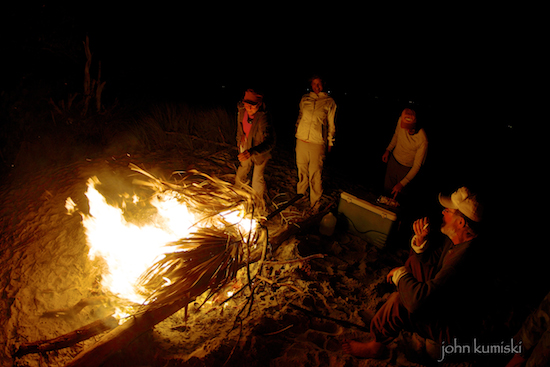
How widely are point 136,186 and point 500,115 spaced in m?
16.0

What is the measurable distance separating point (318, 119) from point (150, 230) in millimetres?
2790

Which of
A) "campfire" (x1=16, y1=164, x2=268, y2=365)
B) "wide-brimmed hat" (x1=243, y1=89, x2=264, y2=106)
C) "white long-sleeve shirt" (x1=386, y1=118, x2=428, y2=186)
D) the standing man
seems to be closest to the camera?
"campfire" (x1=16, y1=164, x2=268, y2=365)

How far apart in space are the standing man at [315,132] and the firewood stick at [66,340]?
3212mm

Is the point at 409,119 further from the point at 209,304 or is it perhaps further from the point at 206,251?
the point at 209,304

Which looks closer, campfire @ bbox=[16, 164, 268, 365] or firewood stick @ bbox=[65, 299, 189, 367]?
firewood stick @ bbox=[65, 299, 189, 367]

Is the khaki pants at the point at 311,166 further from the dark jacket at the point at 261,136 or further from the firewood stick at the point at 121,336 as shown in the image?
the firewood stick at the point at 121,336

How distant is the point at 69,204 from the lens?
385cm

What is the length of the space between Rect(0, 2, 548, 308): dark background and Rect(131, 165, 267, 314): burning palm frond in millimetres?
2354

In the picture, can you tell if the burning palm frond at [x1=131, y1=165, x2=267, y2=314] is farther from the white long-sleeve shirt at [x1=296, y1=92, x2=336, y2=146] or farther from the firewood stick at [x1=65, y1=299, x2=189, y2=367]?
the white long-sleeve shirt at [x1=296, y1=92, x2=336, y2=146]

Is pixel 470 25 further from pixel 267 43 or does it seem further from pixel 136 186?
pixel 136 186


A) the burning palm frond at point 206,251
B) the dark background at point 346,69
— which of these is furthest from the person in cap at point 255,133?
the dark background at point 346,69

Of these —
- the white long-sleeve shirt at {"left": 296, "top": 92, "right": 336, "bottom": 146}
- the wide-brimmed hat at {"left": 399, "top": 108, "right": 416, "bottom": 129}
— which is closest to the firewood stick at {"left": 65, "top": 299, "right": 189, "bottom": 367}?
the white long-sleeve shirt at {"left": 296, "top": 92, "right": 336, "bottom": 146}

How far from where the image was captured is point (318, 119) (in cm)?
450

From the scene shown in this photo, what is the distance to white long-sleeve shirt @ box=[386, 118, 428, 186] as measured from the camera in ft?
13.5
